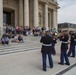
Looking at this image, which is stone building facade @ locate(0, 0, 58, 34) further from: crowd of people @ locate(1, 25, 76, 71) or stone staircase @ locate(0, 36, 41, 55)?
stone staircase @ locate(0, 36, 41, 55)

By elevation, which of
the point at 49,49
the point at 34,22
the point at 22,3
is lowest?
the point at 49,49

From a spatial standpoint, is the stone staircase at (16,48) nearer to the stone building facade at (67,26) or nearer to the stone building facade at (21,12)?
the stone building facade at (21,12)

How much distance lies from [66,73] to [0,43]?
33.3 feet

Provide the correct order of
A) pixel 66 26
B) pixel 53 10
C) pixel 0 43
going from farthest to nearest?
pixel 66 26 < pixel 53 10 < pixel 0 43

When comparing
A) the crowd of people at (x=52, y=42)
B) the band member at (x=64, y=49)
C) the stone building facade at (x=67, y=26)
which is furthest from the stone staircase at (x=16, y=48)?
the stone building facade at (x=67, y=26)

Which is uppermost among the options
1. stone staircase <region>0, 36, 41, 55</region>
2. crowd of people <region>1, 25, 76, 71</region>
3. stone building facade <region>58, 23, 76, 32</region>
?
stone building facade <region>58, 23, 76, 32</region>

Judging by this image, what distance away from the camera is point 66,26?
273 feet

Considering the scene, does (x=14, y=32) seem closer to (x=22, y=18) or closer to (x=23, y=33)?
(x=23, y=33)

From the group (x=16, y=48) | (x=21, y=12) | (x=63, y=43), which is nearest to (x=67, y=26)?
(x=21, y=12)

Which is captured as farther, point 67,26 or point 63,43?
point 67,26

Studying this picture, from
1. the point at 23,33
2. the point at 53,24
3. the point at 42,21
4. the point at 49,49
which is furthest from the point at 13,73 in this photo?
the point at 53,24

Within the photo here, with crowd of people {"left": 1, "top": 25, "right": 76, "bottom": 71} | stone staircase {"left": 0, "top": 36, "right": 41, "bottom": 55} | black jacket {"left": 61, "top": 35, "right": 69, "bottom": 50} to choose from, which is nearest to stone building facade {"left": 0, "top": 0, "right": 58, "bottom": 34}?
crowd of people {"left": 1, "top": 25, "right": 76, "bottom": 71}

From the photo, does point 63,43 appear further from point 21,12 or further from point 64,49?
point 21,12

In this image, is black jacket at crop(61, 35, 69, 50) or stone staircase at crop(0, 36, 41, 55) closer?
black jacket at crop(61, 35, 69, 50)
